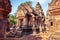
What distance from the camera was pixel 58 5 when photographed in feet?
16.4

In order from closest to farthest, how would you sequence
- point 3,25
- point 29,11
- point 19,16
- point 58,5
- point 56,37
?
point 56,37
point 58,5
point 3,25
point 29,11
point 19,16

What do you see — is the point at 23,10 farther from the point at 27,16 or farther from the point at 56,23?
the point at 56,23

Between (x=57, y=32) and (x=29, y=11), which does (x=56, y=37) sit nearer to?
(x=57, y=32)

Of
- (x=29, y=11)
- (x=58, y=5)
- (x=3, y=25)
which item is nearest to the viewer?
(x=58, y=5)

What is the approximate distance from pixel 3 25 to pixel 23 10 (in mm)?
15124

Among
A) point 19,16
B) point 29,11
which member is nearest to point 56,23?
point 29,11

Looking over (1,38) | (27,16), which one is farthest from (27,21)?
(1,38)

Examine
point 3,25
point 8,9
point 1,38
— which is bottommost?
point 1,38

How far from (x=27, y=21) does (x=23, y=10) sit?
1.43 meters

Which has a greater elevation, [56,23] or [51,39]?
[56,23]

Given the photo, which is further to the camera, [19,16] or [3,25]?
[19,16]

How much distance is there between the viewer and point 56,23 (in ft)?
16.6

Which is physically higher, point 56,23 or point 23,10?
point 23,10

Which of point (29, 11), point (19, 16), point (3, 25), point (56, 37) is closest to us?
point (56, 37)
